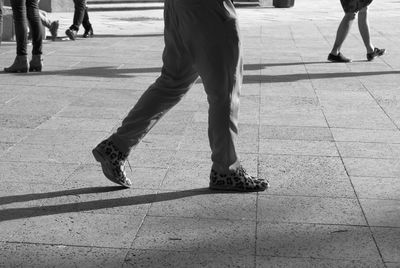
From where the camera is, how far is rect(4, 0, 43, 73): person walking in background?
8.96 meters

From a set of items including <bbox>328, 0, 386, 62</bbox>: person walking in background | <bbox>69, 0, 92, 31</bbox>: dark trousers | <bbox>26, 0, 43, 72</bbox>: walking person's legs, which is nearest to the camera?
<bbox>26, 0, 43, 72</bbox>: walking person's legs

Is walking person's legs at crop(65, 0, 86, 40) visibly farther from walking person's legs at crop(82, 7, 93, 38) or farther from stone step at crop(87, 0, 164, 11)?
stone step at crop(87, 0, 164, 11)

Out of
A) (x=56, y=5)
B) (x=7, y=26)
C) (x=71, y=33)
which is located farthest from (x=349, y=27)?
(x=56, y=5)

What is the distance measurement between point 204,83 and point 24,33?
478 centimetres

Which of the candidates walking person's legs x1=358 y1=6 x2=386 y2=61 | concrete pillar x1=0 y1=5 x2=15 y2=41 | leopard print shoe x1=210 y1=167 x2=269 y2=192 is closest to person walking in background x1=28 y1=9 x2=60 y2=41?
concrete pillar x1=0 y1=5 x2=15 y2=41

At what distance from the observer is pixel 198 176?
523 centimetres

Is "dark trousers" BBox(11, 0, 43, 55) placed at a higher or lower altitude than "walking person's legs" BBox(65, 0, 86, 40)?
higher

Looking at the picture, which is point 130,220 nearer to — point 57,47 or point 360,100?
point 360,100

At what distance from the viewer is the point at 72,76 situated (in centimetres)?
905

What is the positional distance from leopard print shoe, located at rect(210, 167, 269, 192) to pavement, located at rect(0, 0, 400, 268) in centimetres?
6

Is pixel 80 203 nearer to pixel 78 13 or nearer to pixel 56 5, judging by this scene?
pixel 78 13

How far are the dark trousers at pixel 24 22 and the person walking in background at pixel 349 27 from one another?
12.6 feet

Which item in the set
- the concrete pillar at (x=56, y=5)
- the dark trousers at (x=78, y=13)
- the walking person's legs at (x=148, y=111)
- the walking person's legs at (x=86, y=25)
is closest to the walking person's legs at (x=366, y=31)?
the dark trousers at (x=78, y=13)

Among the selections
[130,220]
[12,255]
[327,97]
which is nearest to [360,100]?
[327,97]
